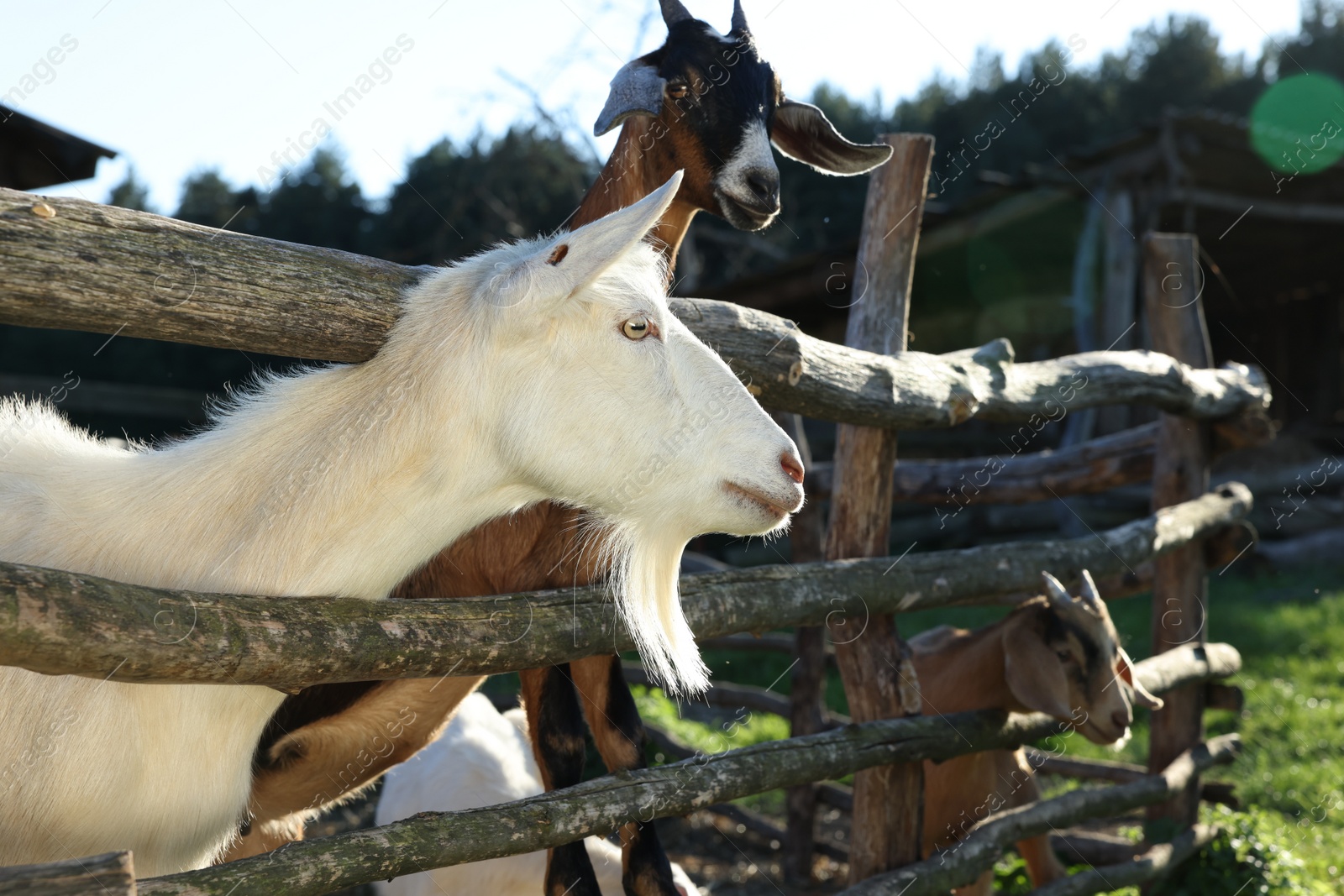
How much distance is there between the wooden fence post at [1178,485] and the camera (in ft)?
15.1

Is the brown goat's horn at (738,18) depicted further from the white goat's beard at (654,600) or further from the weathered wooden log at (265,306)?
the white goat's beard at (654,600)

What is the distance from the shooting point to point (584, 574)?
2549 millimetres

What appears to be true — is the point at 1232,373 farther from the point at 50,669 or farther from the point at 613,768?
the point at 50,669

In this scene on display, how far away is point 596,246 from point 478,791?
7.71ft

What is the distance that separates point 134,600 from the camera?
5.31ft

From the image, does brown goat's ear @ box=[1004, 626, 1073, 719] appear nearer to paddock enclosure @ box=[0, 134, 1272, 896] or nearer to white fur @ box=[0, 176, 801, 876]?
paddock enclosure @ box=[0, 134, 1272, 896]

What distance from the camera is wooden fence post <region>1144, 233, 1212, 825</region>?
461cm

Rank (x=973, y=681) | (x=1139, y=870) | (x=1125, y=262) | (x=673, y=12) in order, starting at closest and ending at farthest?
1. (x=673, y=12)
2. (x=973, y=681)
3. (x=1139, y=870)
4. (x=1125, y=262)

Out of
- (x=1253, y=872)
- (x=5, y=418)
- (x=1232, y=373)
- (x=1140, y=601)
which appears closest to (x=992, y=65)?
(x=1140, y=601)

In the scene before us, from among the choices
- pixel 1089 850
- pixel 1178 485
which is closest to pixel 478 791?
pixel 1089 850

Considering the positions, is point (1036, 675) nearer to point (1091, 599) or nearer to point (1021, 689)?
point (1021, 689)

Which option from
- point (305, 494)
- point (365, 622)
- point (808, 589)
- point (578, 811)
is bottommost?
point (578, 811)

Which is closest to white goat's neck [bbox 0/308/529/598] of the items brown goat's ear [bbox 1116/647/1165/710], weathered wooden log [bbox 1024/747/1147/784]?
brown goat's ear [bbox 1116/647/1165/710]

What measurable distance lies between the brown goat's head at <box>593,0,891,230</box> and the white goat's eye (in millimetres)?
943
